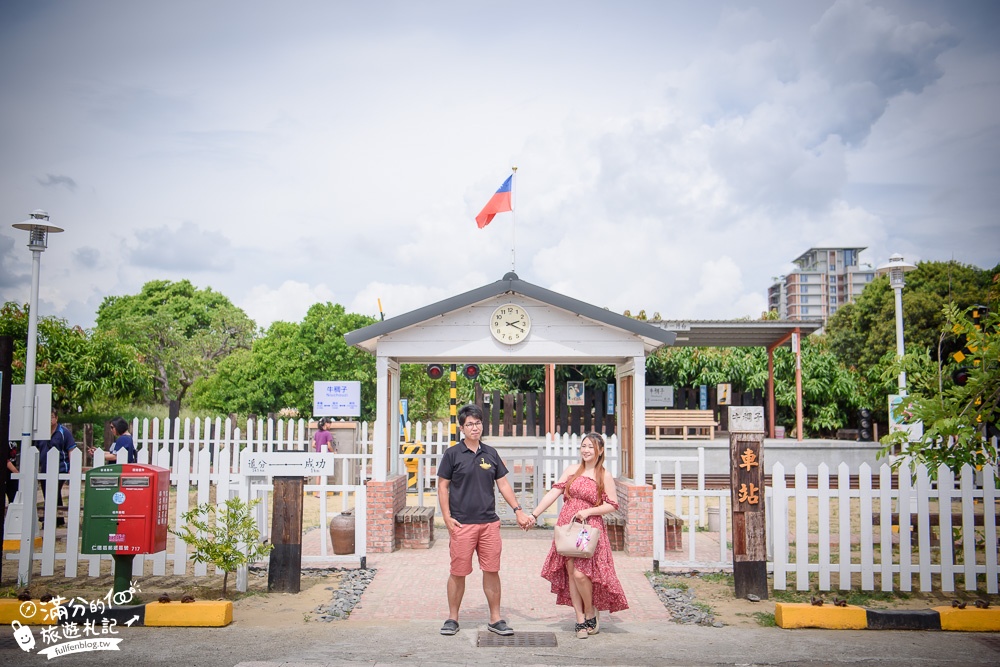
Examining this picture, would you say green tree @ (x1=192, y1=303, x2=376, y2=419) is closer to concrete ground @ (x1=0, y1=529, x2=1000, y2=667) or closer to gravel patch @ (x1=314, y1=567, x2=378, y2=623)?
gravel patch @ (x1=314, y1=567, x2=378, y2=623)

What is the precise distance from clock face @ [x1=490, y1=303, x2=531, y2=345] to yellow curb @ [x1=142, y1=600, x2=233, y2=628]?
524 cm

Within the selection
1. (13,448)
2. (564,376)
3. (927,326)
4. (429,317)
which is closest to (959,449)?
(429,317)

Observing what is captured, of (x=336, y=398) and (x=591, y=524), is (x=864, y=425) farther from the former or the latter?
(x=591, y=524)

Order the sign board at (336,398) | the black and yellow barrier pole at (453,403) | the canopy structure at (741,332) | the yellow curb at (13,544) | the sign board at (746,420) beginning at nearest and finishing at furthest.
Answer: the sign board at (746,420) → the yellow curb at (13,544) → the black and yellow barrier pole at (453,403) → the sign board at (336,398) → the canopy structure at (741,332)

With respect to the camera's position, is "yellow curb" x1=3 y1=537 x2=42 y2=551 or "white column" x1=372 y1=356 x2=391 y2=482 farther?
"white column" x1=372 y1=356 x2=391 y2=482

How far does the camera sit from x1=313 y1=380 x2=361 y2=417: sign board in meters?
17.1

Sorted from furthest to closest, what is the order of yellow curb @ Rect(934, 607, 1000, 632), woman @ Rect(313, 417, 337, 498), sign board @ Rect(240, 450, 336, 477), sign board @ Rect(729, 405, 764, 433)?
woman @ Rect(313, 417, 337, 498) < sign board @ Rect(240, 450, 336, 477) < sign board @ Rect(729, 405, 764, 433) < yellow curb @ Rect(934, 607, 1000, 632)

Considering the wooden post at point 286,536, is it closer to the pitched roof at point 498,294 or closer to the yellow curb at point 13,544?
the pitched roof at point 498,294

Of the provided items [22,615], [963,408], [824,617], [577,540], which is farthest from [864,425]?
[22,615]

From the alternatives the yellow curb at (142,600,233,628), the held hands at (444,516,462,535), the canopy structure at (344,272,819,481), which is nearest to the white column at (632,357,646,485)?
the canopy structure at (344,272,819,481)

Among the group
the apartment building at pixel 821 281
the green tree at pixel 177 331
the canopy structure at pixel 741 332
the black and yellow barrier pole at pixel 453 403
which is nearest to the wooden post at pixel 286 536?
the black and yellow barrier pole at pixel 453 403

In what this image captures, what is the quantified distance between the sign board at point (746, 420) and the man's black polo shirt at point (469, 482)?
2685 millimetres

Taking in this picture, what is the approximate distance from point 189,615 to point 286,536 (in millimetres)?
1356

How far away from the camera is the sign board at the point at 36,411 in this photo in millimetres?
8062
